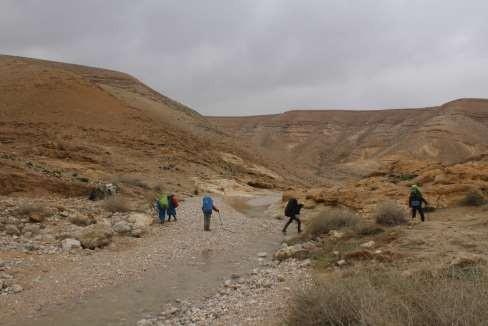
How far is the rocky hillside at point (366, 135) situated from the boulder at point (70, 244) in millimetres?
54285

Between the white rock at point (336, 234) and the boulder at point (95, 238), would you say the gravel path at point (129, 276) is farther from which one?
the white rock at point (336, 234)

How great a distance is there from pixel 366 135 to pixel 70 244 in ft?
304

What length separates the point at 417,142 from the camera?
7956cm

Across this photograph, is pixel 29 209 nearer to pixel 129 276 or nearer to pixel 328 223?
pixel 129 276

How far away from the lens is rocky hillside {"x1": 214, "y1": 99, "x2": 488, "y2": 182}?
76562mm

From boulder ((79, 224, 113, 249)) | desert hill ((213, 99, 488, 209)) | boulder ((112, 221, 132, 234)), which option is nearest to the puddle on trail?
boulder ((79, 224, 113, 249))

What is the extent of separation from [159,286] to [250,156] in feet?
131

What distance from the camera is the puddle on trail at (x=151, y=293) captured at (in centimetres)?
770

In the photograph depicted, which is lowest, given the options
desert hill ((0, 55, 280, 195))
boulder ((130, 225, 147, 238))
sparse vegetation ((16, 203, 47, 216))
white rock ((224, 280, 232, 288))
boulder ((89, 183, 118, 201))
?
white rock ((224, 280, 232, 288))

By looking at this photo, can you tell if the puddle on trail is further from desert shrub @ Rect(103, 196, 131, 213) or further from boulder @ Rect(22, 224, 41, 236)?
desert shrub @ Rect(103, 196, 131, 213)

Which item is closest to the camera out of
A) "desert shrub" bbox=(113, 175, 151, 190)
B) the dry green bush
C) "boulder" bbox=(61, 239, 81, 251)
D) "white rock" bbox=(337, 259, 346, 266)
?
→ the dry green bush

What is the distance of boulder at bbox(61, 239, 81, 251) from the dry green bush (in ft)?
24.7

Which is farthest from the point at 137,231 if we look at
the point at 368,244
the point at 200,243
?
the point at 368,244

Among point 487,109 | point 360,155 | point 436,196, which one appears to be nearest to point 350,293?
Answer: point 436,196
